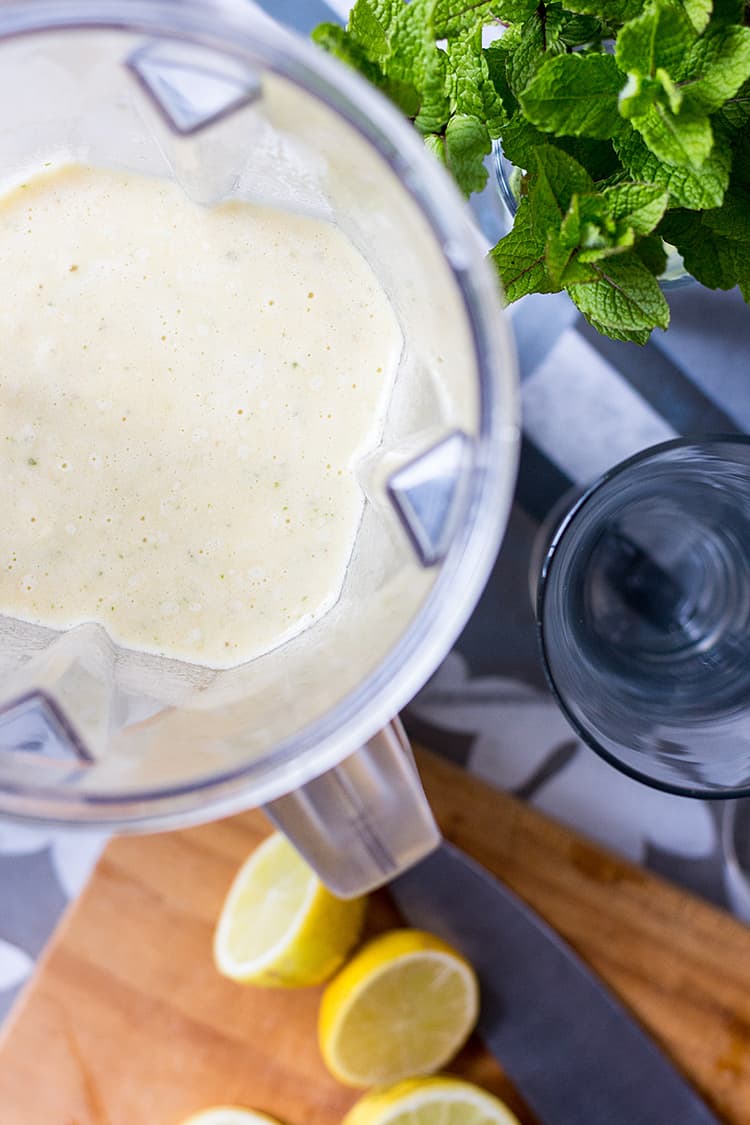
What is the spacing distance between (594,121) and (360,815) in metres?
0.31

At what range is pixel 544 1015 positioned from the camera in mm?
704

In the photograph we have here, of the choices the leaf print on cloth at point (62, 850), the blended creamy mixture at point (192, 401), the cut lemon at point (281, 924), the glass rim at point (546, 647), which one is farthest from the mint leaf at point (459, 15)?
the leaf print on cloth at point (62, 850)

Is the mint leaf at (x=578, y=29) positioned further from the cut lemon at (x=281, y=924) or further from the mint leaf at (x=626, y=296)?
the cut lemon at (x=281, y=924)

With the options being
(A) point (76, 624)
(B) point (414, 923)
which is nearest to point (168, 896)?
(B) point (414, 923)

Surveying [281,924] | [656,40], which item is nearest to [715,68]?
[656,40]

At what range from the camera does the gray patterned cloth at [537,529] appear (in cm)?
67

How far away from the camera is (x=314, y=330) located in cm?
51

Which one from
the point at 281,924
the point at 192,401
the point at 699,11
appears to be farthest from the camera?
the point at 281,924

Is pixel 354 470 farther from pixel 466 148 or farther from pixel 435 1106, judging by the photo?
pixel 435 1106

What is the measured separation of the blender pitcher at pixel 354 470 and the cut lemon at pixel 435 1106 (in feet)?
0.74

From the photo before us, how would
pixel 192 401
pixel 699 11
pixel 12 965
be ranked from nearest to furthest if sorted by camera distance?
1. pixel 699 11
2. pixel 192 401
3. pixel 12 965

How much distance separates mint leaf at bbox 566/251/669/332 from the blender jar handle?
7.8 inches

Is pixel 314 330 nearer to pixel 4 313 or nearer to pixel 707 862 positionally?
pixel 4 313

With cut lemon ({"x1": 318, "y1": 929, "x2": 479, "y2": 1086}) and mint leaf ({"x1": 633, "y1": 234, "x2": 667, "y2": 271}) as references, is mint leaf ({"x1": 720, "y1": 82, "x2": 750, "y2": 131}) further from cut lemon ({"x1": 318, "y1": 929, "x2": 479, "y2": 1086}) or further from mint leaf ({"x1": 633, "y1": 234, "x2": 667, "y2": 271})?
cut lemon ({"x1": 318, "y1": 929, "x2": 479, "y2": 1086})
